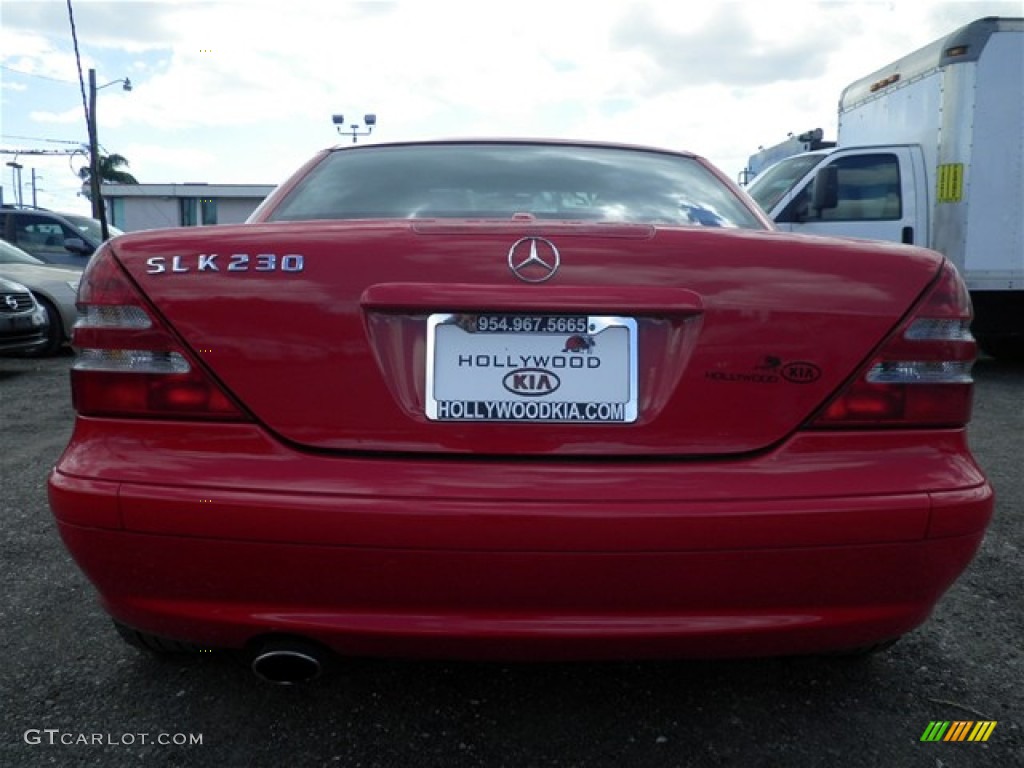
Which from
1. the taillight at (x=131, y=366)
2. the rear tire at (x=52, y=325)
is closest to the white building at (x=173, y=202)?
the rear tire at (x=52, y=325)

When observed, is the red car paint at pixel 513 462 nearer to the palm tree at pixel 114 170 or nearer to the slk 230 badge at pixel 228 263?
the slk 230 badge at pixel 228 263

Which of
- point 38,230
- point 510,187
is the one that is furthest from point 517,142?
point 38,230

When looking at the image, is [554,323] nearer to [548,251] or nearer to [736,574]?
[548,251]

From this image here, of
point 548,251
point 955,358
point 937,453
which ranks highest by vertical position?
point 548,251

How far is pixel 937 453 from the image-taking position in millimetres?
1693

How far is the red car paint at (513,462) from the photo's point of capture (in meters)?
1.56

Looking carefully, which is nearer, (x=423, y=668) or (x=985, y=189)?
(x=423, y=668)

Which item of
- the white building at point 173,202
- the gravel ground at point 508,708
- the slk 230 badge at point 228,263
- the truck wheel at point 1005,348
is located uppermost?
the white building at point 173,202

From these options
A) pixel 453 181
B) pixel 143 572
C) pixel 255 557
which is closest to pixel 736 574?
pixel 255 557

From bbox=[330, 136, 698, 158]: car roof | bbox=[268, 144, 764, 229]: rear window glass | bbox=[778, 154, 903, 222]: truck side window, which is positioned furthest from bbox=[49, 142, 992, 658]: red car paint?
bbox=[778, 154, 903, 222]: truck side window

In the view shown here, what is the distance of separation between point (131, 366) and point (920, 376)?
1516 millimetres

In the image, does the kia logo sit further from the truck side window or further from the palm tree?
the palm tree

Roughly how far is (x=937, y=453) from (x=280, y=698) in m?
1.55

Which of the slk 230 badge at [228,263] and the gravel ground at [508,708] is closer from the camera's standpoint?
the slk 230 badge at [228,263]
